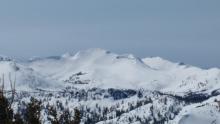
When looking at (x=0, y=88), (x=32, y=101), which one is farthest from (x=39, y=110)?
(x=0, y=88)

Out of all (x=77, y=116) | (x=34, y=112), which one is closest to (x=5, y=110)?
(x=34, y=112)

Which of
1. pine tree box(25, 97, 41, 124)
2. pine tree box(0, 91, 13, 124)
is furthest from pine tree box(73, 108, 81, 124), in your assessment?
pine tree box(0, 91, 13, 124)

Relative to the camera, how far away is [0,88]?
28625 mm

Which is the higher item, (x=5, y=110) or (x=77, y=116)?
(x=5, y=110)

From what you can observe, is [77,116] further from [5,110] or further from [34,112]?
[5,110]

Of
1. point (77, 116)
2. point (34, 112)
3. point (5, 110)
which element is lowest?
point (77, 116)

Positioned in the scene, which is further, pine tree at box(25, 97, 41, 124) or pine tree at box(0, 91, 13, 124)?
pine tree at box(25, 97, 41, 124)

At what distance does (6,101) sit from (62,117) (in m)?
4.03

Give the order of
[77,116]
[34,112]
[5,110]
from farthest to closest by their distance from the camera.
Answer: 1. [77,116]
2. [34,112]
3. [5,110]

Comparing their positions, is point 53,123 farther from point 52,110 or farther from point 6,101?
point 6,101

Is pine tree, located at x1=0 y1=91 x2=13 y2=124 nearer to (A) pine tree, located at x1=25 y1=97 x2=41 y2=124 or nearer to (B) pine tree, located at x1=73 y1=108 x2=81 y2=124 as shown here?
(A) pine tree, located at x1=25 y1=97 x2=41 y2=124

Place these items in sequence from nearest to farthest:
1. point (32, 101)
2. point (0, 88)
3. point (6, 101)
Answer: point (0, 88) → point (6, 101) → point (32, 101)

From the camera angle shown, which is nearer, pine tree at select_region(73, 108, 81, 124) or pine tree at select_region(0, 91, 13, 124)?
pine tree at select_region(0, 91, 13, 124)

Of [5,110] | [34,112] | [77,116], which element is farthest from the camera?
[77,116]
